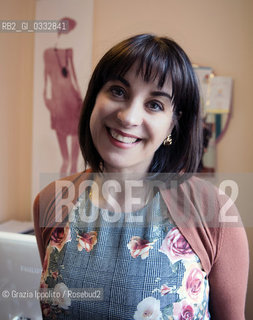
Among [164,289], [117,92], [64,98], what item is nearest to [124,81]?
[117,92]

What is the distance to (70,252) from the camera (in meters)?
0.65

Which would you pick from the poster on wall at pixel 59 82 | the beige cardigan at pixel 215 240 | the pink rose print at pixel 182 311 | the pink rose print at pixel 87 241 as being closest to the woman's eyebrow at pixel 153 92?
the beige cardigan at pixel 215 240

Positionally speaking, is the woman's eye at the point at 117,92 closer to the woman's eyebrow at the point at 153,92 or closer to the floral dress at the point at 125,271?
the woman's eyebrow at the point at 153,92

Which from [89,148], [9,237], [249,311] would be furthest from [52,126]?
[249,311]

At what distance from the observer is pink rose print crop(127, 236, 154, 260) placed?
0.61 meters

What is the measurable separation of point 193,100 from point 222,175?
867 mm

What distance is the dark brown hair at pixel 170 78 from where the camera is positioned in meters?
0.58

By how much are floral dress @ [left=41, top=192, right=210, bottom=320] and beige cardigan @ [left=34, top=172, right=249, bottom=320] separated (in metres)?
0.02

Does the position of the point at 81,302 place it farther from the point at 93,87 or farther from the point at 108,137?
the point at 93,87

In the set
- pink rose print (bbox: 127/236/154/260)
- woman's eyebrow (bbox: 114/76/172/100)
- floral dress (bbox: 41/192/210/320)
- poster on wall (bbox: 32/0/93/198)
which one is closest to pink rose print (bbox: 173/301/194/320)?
floral dress (bbox: 41/192/210/320)

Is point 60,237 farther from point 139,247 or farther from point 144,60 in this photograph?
point 144,60

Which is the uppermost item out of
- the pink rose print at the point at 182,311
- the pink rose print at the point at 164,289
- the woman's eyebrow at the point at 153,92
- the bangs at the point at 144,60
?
the bangs at the point at 144,60

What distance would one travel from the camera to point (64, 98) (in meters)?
1.62

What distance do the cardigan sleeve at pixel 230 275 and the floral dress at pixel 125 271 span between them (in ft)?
0.11
